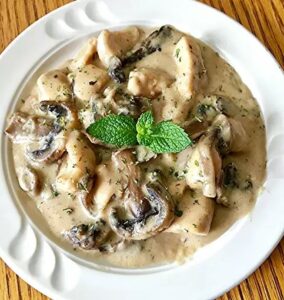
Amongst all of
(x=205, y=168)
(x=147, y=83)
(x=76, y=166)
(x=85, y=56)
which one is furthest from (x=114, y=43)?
(x=205, y=168)

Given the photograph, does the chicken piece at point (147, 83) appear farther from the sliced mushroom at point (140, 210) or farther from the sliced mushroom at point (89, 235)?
the sliced mushroom at point (89, 235)

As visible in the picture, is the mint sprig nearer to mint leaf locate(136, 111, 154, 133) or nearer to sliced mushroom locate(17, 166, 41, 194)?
mint leaf locate(136, 111, 154, 133)

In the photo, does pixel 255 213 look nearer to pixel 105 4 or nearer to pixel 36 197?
pixel 36 197

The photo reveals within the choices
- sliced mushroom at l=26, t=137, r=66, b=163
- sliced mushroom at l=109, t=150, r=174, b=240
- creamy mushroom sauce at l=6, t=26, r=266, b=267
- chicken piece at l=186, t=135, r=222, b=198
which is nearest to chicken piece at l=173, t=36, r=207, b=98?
creamy mushroom sauce at l=6, t=26, r=266, b=267

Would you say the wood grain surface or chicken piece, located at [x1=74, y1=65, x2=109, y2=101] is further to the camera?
chicken piece, located at [x1=74, y1=65, x2=109, y2=101]

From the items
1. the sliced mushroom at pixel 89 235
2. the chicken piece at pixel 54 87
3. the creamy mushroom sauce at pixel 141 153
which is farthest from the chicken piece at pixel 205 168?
the chicken piece at pixel 54 87

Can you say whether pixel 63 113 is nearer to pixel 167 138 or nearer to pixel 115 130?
pixel 115 130
